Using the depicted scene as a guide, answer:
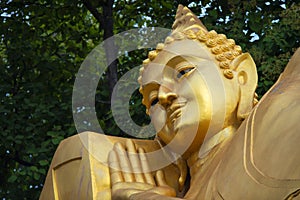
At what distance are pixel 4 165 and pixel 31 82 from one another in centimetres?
97

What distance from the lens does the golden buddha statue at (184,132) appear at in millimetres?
6781

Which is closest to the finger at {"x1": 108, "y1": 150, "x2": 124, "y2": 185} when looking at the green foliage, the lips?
the lips

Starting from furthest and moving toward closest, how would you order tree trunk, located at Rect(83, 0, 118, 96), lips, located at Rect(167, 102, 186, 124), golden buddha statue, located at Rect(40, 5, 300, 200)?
tree trunk, located at Rect(83, 0, 118, 96) → lips, located at Rect(167, 102, 186, 124) → golden buddha statue, located at Rect(40, 5, 300, 200)

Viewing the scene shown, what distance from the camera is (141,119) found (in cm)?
1109

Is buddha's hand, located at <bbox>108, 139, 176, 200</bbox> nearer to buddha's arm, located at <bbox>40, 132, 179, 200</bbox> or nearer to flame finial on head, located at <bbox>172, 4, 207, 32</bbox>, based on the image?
buddha's arm, located at <bbox>40, 132, 179, 200</bbox>

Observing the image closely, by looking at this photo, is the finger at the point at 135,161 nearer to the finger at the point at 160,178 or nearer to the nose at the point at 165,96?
the finger at the point at 160,178

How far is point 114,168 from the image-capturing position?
7.27 meters

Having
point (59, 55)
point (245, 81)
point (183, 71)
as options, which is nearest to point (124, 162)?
point (183, 71)

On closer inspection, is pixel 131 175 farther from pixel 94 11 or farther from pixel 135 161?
pixel 94 11

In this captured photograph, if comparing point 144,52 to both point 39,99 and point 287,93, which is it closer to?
point 39,99

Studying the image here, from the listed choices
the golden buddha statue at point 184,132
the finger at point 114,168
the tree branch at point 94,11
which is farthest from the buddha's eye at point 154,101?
the tree branch at point 94,11

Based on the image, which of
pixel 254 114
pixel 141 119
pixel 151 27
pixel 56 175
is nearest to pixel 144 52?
pixel 151 27

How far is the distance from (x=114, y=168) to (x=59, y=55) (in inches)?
219

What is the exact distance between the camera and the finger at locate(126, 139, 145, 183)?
7264 millimetres
